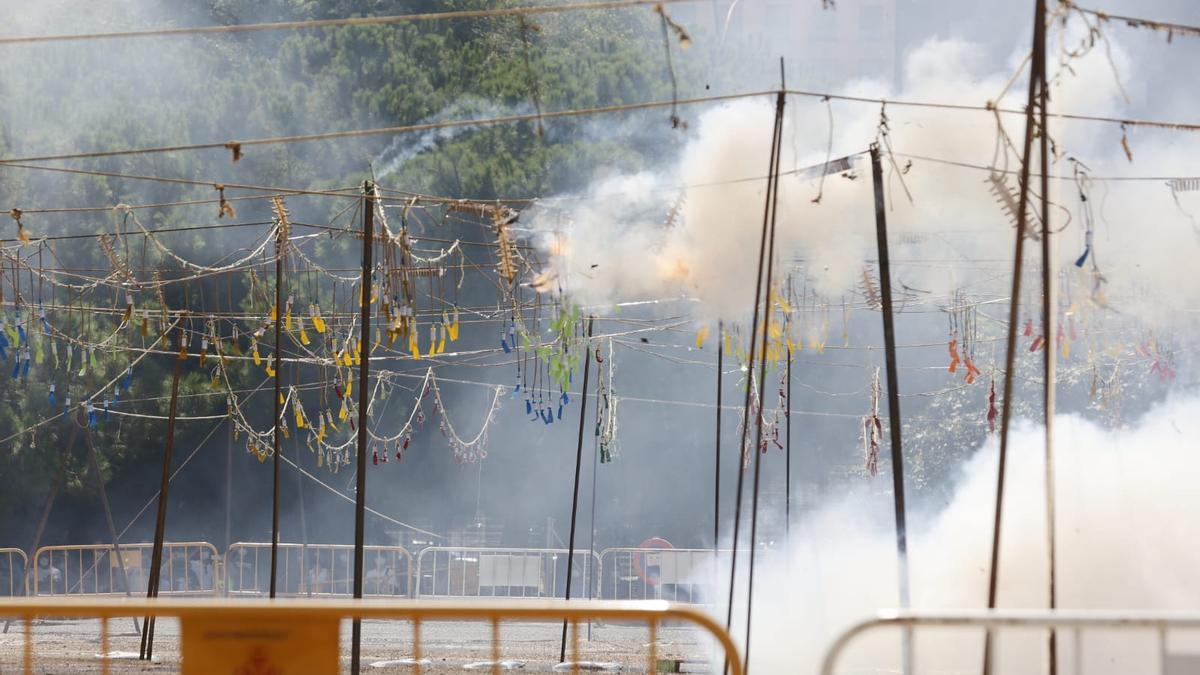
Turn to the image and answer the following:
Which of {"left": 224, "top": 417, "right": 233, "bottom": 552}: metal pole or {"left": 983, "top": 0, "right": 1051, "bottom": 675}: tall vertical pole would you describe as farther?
{"left": 224, "top": 417, "right": 233, "bottom": 552}: metal pole

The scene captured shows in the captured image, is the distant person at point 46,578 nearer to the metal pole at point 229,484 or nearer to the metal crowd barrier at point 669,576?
the metal pole at point 229,484

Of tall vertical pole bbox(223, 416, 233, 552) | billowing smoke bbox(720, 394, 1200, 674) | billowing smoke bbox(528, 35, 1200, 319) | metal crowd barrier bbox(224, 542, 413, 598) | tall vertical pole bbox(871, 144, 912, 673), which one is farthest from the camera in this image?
tall vertical pole bbox(223, 416, 233, 552)

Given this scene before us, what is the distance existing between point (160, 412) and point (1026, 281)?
2357 centimetres

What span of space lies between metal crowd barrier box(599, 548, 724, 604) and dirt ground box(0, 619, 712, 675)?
51.2 inches

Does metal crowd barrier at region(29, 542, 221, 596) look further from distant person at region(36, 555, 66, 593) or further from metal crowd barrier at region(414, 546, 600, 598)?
metal crowd barrier at region(414, 546, 600, 598)

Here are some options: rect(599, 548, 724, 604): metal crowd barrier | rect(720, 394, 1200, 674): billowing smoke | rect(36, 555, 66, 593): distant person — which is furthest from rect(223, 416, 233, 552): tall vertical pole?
rect(720, 394, 1200, 674): billowing smoke

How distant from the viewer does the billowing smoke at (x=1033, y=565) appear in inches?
632

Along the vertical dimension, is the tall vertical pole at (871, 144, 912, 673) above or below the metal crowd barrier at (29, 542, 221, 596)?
above

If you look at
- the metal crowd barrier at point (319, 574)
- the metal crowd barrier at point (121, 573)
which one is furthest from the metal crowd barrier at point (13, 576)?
the metal crowd barrier at point (319, 574)

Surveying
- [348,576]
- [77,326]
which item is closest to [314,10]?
[77,326]

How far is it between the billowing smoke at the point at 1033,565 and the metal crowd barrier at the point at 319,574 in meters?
8.46

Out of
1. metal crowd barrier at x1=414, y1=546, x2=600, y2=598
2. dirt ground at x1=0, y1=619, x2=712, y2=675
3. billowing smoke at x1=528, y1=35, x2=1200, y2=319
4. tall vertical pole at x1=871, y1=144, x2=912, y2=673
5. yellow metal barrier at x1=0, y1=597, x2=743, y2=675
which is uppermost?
billowing smoke at x1=528, y1=35, x2=1200, y2=319

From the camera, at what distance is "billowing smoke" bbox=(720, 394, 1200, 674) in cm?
1606

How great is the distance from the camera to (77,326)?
117 ft
